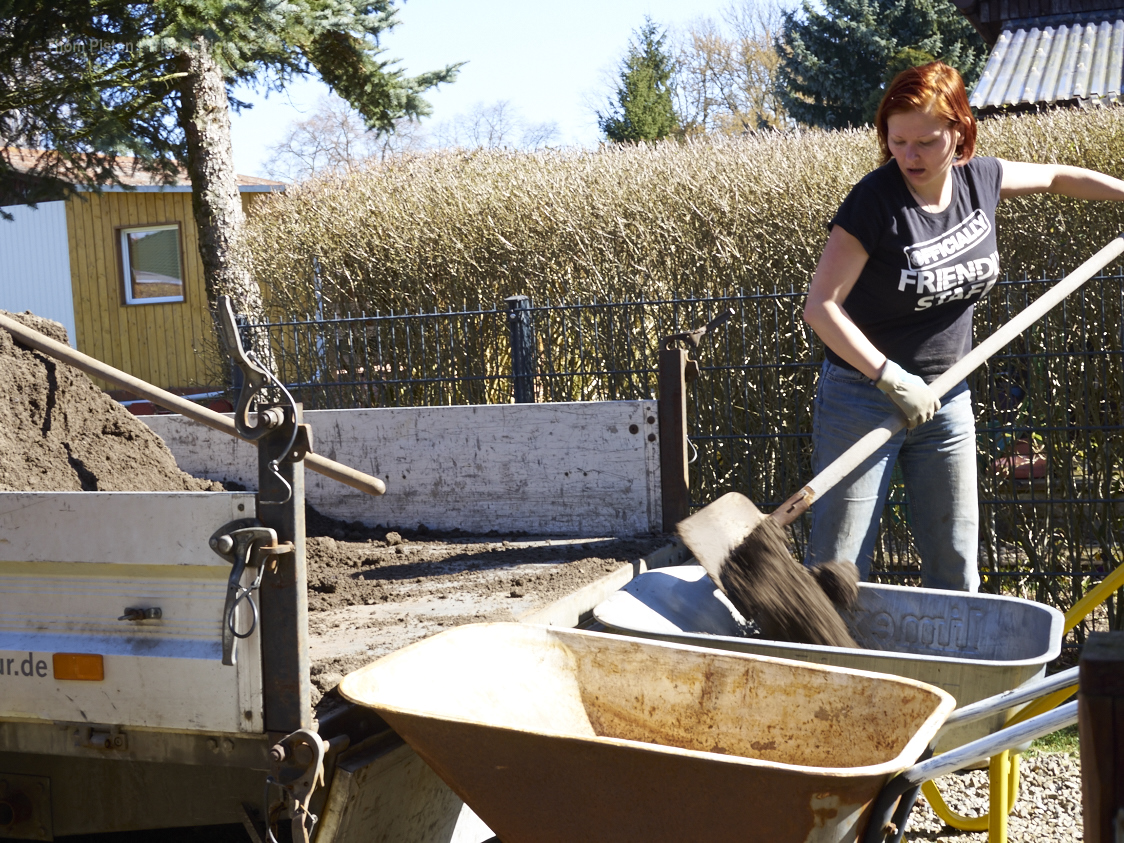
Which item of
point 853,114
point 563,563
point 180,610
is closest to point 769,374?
point 563,563

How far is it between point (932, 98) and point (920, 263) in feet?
1.45

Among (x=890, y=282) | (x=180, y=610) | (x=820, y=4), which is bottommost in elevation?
(x=180, y=610)

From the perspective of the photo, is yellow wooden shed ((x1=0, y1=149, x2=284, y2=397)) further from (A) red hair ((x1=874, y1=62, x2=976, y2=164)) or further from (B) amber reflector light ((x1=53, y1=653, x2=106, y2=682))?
(B) amber reflector light ((x1=53, y1=653, x2=106, y2=682))

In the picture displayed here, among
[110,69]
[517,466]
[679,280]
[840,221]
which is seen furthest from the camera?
[110,69]

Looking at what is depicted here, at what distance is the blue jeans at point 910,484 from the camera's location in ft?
10.1

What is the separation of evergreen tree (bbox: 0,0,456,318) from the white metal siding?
9545 millimetres

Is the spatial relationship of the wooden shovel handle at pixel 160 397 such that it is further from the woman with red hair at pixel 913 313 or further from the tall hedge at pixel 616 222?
the tall hedge at pixel 616 222

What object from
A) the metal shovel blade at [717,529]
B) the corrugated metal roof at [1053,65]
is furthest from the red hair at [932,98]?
the corrugated metal roof at [1053,65]

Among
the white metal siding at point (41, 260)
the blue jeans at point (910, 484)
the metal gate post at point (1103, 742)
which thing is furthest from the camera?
the white metal siding at point (41, 260)

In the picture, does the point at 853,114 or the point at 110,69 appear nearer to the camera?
the point at 110,69

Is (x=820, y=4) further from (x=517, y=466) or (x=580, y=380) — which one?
(x=517, y=466)

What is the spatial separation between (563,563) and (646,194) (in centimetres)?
464

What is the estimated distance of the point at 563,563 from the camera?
11.1ft

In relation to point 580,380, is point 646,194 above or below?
above
